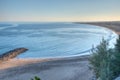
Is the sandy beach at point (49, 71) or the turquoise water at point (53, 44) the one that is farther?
the turquoise water at point (53, 44)

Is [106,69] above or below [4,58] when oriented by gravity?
above

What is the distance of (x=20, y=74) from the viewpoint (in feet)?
95.7

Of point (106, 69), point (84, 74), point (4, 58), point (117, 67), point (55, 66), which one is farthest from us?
point (4, 58)

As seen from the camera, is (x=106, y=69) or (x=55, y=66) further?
(x=55, y=66)

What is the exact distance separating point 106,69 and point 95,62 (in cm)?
373

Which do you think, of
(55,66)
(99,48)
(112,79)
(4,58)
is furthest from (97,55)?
(4,58)

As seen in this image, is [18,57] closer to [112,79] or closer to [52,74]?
[52,74]

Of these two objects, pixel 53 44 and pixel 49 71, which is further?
pixel 53 44

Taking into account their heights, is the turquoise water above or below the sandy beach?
below

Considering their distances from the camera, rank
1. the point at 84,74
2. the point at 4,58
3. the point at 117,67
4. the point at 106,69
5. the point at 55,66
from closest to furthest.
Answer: the point at 106,69 < the point at 117,67 < the point at 84,74 < the point at 55,66 < the point at 4,58

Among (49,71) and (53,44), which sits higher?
(49,71)

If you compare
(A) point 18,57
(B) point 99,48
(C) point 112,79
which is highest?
(B) point 99,48

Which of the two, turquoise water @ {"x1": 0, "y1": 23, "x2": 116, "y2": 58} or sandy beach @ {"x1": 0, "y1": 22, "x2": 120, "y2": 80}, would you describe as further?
turquoise water @ {"x1": 0, "y1": 23, "x2": 116, "y2": 58}

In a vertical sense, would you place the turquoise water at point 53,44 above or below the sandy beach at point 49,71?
below
